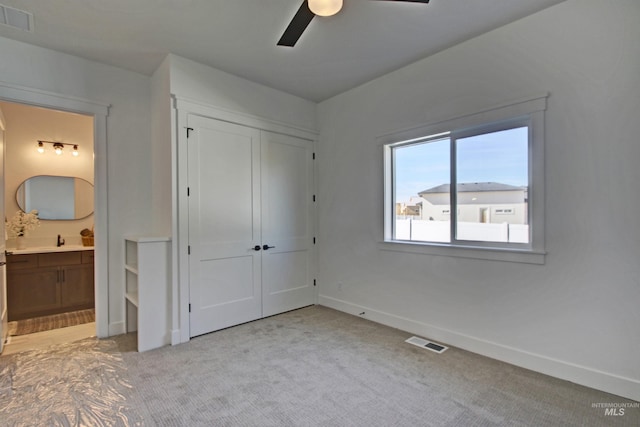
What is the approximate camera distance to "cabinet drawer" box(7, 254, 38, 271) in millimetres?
3719

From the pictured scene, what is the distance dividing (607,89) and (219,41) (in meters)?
3.07

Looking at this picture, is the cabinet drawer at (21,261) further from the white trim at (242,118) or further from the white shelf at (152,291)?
the white trim at (242,118)

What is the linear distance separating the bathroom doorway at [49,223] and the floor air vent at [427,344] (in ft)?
11.1

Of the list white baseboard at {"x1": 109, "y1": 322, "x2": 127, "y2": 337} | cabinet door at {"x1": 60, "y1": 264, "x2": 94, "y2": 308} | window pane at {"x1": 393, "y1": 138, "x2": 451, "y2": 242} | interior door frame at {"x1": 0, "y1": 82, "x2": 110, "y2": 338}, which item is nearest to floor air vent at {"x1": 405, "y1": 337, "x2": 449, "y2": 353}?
window pane at {"x1": 393, "y1": 138, "x2": 451, "y2": 242}

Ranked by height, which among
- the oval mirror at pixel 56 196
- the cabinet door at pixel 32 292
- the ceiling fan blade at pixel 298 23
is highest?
the ceiling fan blade at pixel 298 23

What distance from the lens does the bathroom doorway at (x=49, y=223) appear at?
3.78 meters

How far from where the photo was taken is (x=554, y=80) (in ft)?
7.96

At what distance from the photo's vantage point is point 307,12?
6.23 feet

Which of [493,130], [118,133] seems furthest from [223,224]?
[493,130]

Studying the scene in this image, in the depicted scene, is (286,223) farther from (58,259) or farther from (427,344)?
(58,259)

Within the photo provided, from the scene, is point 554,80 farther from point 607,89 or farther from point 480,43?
point 480,43

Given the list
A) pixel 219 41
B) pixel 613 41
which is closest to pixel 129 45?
pixel 219 41

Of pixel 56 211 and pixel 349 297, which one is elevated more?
pixel 56 211

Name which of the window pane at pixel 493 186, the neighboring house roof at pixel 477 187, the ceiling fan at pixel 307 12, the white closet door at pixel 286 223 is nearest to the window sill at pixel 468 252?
the window pane at pixel 493 186
